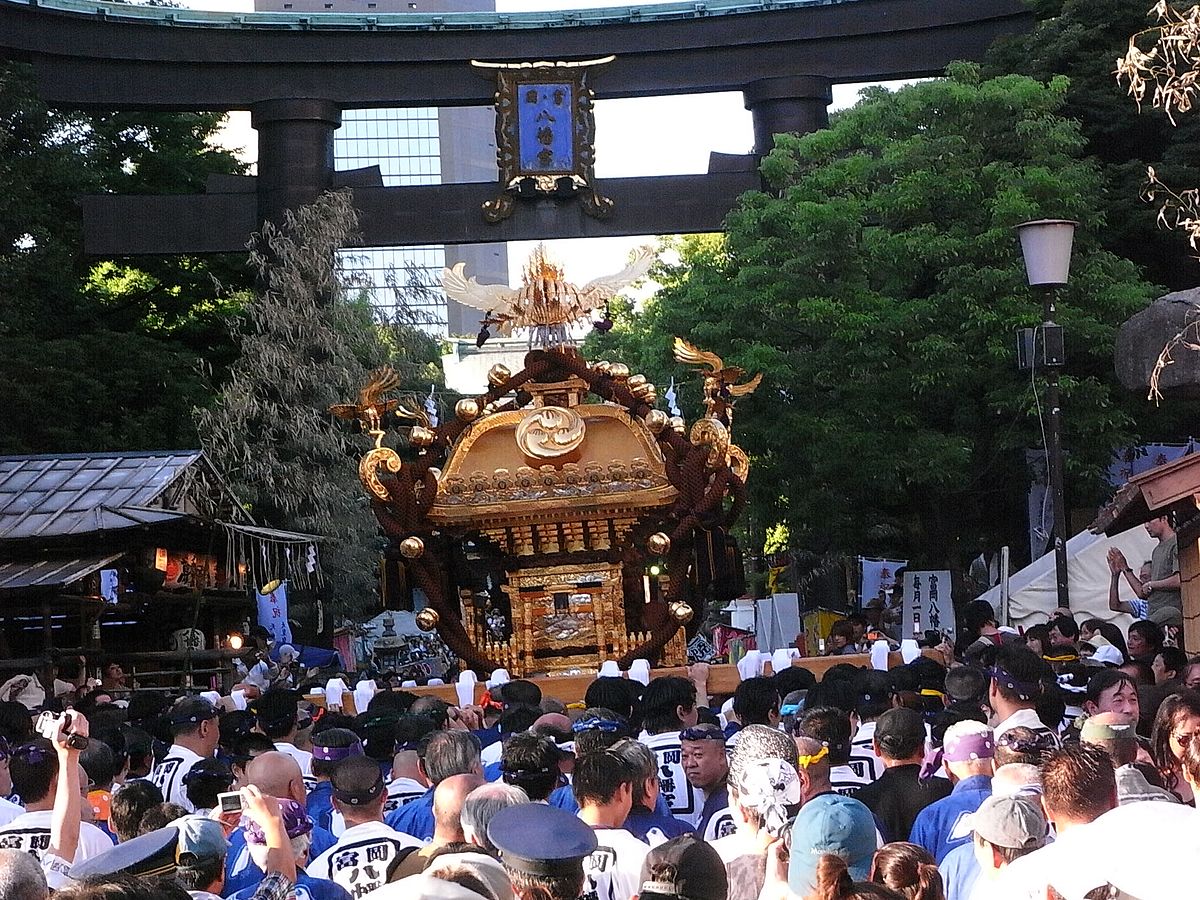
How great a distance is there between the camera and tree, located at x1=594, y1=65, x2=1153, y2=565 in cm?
1902

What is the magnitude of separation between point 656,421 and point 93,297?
54.8ft

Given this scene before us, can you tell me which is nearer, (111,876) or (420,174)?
(111,876)

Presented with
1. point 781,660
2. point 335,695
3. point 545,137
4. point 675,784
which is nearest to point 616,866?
point 675,784

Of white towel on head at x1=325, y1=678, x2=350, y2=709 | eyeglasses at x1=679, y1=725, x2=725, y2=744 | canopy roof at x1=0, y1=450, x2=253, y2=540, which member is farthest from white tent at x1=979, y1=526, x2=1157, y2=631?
eyeglasses at x1=679, y1=725, x2=725, y2=744

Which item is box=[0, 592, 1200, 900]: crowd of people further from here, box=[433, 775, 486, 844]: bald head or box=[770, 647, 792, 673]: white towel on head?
box=[770, 647, 792, 673]: white towel on head

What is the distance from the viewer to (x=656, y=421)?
15805 mm

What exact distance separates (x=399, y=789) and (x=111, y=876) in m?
3.42

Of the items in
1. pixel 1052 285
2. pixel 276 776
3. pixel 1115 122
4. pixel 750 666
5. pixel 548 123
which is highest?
pixel 548 123

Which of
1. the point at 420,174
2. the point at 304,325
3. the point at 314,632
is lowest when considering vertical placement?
the point at 314,632

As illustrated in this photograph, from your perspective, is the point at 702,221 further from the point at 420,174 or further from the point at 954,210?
the point at 420,174

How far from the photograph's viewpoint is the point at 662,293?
25.7 meters

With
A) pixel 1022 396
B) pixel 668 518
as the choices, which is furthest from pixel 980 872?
pixel 1022 396

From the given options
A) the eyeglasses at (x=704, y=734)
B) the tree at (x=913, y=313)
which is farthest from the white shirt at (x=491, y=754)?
the tree at (x=913, y=313)

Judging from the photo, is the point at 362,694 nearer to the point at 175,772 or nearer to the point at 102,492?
the point at 175,772
